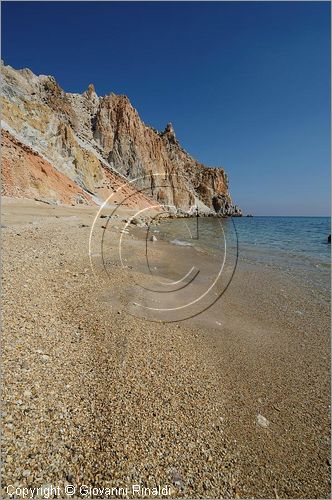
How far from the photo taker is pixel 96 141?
7350cm

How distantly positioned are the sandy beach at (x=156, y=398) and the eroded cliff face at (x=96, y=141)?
37.7ft

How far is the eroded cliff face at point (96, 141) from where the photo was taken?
41.5 meters

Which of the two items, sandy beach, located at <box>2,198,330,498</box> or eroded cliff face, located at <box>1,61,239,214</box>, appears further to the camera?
eroded cliff face, located at <box>1,61,239,214</box>

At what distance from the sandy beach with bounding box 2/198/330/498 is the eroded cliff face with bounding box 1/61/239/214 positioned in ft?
37.7

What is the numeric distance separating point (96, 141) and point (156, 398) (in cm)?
7940

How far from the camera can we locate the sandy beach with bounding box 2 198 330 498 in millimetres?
2885

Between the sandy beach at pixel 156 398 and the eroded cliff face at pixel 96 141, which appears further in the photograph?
the eroded cliff face at pixel 96 141

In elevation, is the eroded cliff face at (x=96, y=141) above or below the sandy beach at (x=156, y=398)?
above

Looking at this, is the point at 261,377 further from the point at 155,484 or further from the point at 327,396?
the point at 155,484

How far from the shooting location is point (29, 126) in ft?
133

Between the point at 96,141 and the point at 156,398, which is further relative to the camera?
the point at 96,141

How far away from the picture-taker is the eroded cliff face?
41.5 m

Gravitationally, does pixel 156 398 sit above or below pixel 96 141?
below

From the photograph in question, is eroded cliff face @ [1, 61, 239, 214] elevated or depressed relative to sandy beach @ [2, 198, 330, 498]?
elevated
